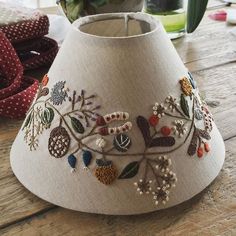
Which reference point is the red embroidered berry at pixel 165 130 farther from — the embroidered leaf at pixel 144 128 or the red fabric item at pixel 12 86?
the red fabric item at pixel 12 86

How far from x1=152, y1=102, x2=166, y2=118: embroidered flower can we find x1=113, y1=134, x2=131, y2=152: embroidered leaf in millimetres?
36

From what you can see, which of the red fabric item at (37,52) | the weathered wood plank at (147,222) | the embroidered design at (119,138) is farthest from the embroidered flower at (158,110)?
the red fabric item at (37,52)

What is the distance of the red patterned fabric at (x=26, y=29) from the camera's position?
2.56 ft

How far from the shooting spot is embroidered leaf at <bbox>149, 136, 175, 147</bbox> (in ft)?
1.46

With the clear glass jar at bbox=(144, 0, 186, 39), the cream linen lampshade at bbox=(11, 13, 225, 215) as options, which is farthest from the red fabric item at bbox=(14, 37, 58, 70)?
the cream linen lampshade at bbox=(11, 13, 225, 215)

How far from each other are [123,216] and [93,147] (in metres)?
0.08

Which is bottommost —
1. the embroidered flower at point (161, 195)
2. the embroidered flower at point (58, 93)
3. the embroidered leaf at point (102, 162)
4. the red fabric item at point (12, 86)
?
the red fabric item at point (12, 86)

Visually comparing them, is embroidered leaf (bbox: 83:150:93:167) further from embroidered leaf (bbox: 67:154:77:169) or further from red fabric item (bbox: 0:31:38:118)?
red fabric item (bbox: 0:31:38:118)

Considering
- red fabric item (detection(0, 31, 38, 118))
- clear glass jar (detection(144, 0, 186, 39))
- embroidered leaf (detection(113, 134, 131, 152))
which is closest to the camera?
embroidered leaf (detection(113, 134, 131, 152))

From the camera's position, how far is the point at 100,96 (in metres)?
0.44

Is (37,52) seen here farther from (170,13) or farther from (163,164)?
(163,164)

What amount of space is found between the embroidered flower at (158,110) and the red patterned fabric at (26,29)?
1.35ft

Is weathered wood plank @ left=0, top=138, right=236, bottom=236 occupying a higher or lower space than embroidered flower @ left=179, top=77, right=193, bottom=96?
lower

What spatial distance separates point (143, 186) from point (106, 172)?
0.04 meters
